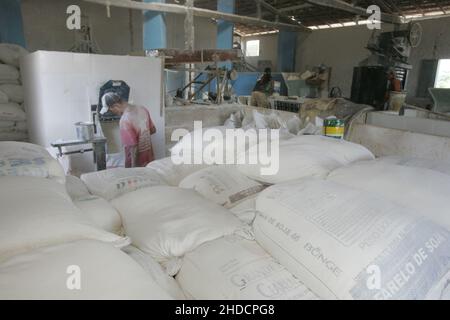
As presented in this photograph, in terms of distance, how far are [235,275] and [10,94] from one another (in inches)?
120

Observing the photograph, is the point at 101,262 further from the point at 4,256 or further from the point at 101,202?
the point at 101,202

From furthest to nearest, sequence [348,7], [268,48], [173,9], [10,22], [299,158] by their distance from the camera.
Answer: [268,48]
[348,7]
[173,9]
[10,22]
[299,158]

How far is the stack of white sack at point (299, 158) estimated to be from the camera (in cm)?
141

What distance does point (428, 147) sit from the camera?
6.12 ft

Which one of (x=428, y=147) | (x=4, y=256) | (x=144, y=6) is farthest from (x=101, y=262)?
(x=144, y=6)

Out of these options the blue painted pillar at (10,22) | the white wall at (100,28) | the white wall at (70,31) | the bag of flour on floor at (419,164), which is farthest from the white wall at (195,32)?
the bag of flour on floor at (419,164)

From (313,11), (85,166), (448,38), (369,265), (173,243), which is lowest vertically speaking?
(85,166)

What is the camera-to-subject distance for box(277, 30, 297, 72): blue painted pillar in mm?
10750

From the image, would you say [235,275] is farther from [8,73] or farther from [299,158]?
[8,73]

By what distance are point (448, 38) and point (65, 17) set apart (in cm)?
858

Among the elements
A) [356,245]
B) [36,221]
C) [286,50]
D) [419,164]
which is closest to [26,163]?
[36,221]

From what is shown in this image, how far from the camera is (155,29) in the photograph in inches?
252

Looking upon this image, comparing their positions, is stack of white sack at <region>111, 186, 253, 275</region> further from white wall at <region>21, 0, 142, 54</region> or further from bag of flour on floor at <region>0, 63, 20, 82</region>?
white wall at <region>21, 0, 142, 54</region>

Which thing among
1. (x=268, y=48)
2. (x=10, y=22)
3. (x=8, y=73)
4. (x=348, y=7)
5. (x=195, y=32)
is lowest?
(x=8, y=73)
